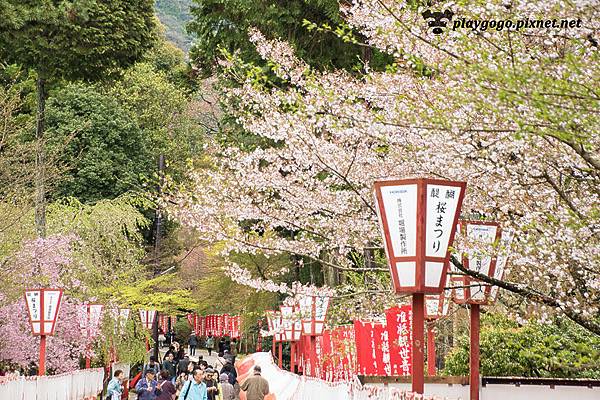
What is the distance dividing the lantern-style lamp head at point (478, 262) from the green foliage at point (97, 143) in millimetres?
30771

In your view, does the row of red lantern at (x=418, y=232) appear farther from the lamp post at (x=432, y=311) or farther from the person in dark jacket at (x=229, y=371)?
the person in dark jacket at (x=229, y=371)

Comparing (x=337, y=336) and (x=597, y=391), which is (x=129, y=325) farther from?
(x=597, y=391)

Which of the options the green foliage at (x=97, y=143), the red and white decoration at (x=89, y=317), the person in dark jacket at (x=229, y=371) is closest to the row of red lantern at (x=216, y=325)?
the green foliage at (x=97, y=143)

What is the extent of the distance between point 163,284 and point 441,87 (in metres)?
27.8

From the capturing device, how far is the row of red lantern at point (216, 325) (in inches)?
2045

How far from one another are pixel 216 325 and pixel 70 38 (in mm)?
32474

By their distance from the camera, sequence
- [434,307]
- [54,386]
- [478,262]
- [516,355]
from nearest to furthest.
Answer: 1. [478,262]
2. [434,307]
3. [516,355]
4. [54,386]

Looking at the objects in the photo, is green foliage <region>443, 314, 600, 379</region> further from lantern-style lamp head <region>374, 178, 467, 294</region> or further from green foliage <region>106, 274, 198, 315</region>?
green foliage <region>106, 274, 198, 315</region>

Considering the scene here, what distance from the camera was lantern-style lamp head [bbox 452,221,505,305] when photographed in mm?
9133

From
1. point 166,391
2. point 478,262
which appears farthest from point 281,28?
point 478,262

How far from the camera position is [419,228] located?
23.3 feet

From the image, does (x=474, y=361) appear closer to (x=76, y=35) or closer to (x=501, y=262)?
A: (x=501, y=262)

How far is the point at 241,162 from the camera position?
14805 mm

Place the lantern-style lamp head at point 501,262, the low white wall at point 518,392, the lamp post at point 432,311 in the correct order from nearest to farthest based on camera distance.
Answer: the lantern-style lamp head at point 501,262, the low white wall at point 518,392, the lamp post at point 432,311
